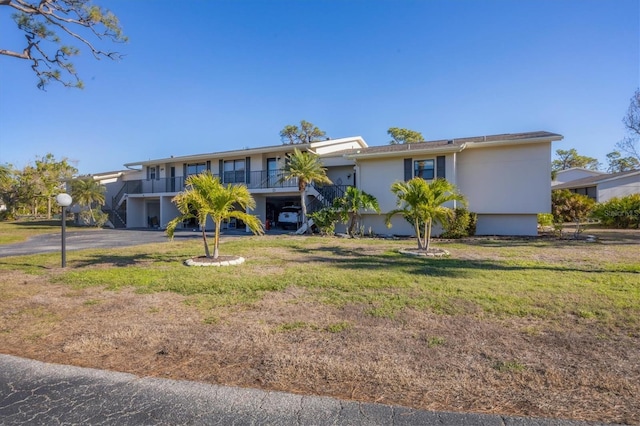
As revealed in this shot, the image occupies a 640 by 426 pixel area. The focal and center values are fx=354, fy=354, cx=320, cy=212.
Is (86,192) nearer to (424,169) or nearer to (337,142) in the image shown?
(337,142)

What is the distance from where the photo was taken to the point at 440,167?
1758 centimetres

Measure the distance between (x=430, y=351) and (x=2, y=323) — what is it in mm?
5724

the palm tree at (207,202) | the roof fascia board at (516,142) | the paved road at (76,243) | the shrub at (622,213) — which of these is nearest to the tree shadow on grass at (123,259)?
the palm tree at (207,202)

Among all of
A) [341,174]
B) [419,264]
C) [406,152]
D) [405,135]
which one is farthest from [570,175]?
[419,264]

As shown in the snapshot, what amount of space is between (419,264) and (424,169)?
10.00 metres

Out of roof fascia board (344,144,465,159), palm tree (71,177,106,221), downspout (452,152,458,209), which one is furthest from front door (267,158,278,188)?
palm tree (71,177,106,221)

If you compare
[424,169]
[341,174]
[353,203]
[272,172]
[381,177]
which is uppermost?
[272,172]

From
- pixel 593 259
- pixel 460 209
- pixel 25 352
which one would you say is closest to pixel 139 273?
pixel 25 352

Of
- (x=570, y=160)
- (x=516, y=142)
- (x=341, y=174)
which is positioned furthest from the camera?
(x=570, y=160)

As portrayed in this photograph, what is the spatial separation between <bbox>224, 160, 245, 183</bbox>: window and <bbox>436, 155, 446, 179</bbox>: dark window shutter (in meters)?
13.0

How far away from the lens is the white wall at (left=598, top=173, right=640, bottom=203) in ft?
91.1

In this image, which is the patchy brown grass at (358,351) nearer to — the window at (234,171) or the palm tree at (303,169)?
the palm tree at (303,169)

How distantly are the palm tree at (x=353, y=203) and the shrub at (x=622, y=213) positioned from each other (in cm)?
1507

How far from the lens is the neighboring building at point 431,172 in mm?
16781
